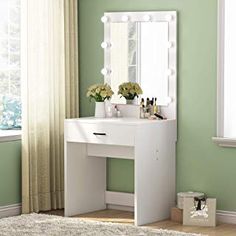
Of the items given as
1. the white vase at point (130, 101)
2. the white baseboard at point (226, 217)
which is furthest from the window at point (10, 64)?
the white baseboard at point (226, 217)

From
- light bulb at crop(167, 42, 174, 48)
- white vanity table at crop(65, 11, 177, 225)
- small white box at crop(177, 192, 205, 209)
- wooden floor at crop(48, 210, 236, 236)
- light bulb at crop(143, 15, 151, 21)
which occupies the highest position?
light bulb at crop(143, 15, 151, 21)

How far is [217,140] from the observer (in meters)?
6.27

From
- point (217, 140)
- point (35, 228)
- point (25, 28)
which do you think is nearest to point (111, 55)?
point (25, 28)

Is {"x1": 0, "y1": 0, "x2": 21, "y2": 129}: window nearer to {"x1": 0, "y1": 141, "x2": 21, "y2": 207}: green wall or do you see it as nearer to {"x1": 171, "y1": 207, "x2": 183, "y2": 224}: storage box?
{"x1": 0, "y1": 141, "x2": 21, "y2": 207}: green wall

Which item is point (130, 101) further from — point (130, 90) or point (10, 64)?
point (10, 64)

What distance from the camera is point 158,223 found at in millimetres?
6312

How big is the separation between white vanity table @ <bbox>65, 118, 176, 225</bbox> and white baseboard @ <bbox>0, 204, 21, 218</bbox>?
16.2 inches

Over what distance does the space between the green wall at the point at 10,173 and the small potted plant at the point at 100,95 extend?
718 mm

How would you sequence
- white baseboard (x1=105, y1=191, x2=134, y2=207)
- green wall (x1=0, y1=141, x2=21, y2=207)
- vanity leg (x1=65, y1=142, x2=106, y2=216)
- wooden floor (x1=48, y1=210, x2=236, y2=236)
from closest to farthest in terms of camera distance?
wooden floor (x1=48, y1=210, x2=236, y2=236)
green wall (x1=0, y1=141, x2=21, y2=207)
vanity leg (x1=65, y1=142, x2=106, y2=216)
white baseboard (x1=105, y1=191, x2=134, y2=207)

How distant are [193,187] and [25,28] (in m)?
1.91

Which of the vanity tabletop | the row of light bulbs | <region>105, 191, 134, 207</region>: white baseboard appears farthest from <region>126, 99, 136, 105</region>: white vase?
<region>105, 191, 134, 207</region>: white baseboard

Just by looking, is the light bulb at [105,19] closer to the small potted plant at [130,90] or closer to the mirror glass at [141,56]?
the mirror glass at [141,56]

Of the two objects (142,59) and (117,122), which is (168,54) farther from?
(117,122)

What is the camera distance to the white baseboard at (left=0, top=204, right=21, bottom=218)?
6.49 metres
